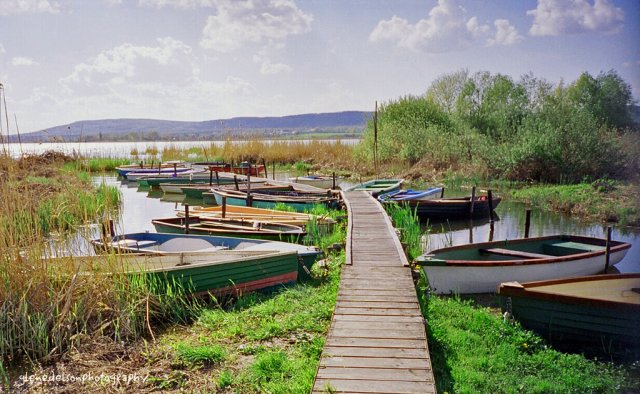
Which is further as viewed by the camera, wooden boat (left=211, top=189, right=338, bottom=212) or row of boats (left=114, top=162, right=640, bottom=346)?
wooden boat (left=211, top=189, right=338, bottom=212)

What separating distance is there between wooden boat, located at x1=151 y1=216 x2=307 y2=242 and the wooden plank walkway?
2174mm

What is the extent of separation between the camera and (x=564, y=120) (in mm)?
22391

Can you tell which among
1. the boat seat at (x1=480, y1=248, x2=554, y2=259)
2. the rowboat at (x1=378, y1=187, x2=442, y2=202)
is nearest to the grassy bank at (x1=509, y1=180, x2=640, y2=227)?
Answer: the rowboat at (x1=378, y1=187, x2=442, y2=202)

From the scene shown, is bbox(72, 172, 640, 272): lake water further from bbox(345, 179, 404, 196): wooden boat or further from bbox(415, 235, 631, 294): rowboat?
bbox(345, 179, 404, 196): wooden boat

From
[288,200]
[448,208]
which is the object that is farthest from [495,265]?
[288,200]

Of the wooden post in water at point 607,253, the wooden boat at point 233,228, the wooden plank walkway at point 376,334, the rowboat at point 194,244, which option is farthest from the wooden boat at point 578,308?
the wooden boat at point 233,228

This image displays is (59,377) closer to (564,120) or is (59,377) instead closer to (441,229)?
(441,229)

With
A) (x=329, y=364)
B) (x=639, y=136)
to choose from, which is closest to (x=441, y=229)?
(x=329, y=364)

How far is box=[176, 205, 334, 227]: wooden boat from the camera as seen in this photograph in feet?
39.4

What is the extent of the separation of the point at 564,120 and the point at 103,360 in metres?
22.0

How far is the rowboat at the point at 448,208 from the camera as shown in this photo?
49.8 ft

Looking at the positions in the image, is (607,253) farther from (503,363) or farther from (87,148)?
(87,148)

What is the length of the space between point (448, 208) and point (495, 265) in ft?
25.5

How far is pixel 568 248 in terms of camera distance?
938 centimetres
